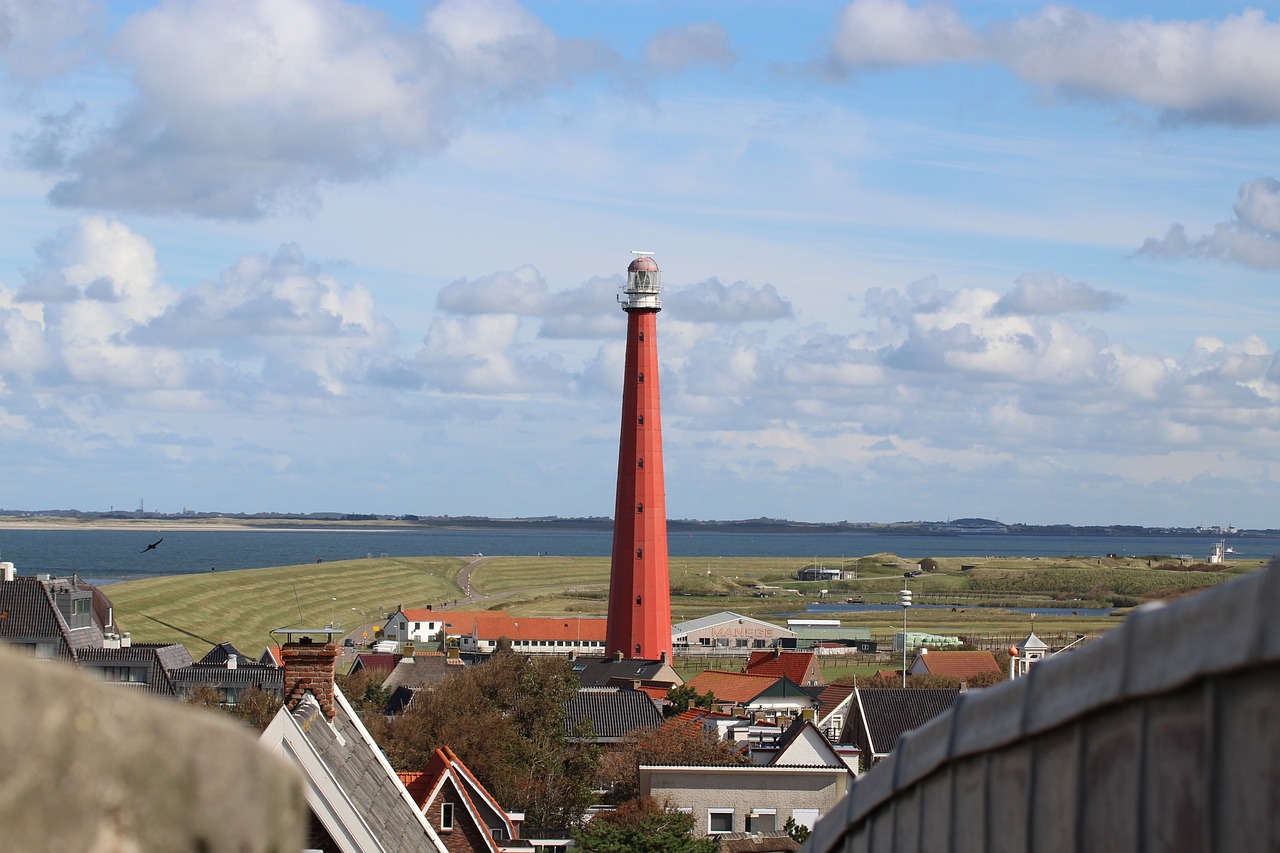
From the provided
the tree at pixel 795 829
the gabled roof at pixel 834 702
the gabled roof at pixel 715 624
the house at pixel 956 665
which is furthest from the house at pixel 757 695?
the gabled roof at pixel 715 624

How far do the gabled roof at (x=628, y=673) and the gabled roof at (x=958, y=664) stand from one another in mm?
14687

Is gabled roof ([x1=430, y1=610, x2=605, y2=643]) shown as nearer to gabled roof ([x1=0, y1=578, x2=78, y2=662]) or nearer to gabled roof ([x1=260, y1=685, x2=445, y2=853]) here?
gabled roof ([x1=0, y1=578, x2=78, y2=662])

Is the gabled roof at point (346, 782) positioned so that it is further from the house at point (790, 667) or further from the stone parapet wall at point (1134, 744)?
the house at point (790, 667)

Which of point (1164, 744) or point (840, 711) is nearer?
point (1164, 744)

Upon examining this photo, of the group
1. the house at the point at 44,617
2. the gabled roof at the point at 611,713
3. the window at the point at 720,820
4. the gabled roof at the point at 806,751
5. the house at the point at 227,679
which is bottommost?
the window at the point at 720,820

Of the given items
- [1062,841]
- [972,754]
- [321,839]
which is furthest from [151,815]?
[321,839]

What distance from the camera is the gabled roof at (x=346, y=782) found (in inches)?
487

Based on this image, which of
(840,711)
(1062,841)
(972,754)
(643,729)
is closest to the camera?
(1062,841)

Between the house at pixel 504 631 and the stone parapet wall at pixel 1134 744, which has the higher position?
the stone parapet wall at pixel 1134 744

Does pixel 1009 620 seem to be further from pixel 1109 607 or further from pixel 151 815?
pixel 151 815

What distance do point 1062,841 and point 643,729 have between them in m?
54.7

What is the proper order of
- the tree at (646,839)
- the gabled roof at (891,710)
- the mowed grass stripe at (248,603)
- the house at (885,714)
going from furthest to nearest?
the mowed grass stripe at (248,603) → the gabled roof at (891,710) → the house at (885,714) → the tree at (646,839)

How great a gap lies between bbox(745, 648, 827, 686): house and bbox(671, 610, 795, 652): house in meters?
43.1

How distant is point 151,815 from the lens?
71.5 inches
